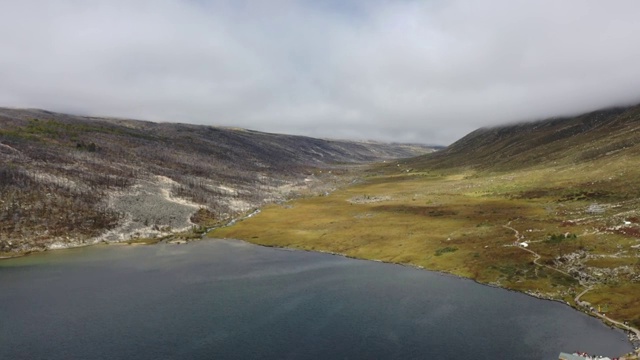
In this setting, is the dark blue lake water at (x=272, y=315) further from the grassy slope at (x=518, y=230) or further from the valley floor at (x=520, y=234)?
the grassy slope at (x=518, y=230)

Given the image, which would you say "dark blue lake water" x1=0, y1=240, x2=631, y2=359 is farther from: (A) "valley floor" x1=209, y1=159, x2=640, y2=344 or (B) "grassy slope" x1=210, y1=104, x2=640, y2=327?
(B) "grassy slope" x1=210, y1=104, x2=640, y2=327

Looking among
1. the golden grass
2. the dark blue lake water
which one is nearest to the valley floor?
the golden grass

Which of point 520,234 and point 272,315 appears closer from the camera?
point 272,315

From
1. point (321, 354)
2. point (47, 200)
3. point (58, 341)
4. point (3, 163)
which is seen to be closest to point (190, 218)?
point (47, 200)

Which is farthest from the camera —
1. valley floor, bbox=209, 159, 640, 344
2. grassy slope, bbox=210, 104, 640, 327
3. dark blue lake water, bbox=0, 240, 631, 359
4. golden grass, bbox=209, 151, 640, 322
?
golden grass, bbox=209, 151, 640, 322

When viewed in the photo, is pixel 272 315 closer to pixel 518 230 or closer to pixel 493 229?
pixel 493 229

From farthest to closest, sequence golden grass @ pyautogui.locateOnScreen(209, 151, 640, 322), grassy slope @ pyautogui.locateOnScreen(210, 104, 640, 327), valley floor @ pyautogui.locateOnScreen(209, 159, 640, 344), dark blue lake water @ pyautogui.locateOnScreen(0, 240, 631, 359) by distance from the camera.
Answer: golden grass @ pyautogui.locateOnScreen(209, 151, 640, 322) → grassy slope @ pyautogui.locateOnScreen(210, 104, 640, 327) → valley floor @ pyautogui.locateOnScreen(209, 159, 640, 344) → dark blue lake water @ pyautogui.locateOnScreen(0, 240, 631, 359)

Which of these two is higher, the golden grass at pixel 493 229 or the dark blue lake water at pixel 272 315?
the golden grass at pixel 493 229

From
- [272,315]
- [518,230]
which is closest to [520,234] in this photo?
[518,230]

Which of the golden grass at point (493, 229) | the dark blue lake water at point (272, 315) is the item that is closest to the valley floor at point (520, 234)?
the golden grass at point (493, 229)
